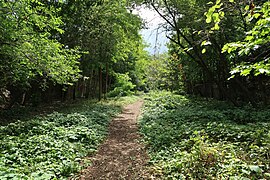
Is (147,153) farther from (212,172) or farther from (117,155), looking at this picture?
(212,172)

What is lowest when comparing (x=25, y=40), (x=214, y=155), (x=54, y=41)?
(x=214, y=155)

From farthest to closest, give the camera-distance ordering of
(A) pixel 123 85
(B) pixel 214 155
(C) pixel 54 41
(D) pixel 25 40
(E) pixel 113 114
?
(A) pixel 123 85 → (E) pixel 113 114 → (C) pixel 54 41 → (D) pixel 25 40 → (B) pixel 214 155

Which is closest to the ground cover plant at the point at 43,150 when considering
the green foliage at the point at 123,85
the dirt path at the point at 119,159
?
the dirt path at the point at 119,159

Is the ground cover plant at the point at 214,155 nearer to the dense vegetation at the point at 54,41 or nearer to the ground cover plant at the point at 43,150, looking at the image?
the ground cover plant at the point at 43,150

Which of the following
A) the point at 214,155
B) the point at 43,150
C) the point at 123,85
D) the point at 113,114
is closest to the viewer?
the point at 214,155

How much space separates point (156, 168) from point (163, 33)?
1012cm

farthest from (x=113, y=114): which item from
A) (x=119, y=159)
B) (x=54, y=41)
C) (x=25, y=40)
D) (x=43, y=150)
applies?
(x=43, y=150)

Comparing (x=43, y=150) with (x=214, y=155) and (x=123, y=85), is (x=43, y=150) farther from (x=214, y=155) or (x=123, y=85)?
(x=123, y=85)

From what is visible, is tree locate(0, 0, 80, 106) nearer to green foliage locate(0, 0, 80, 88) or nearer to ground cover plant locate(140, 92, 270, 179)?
green foliage locate(0, 0, 80, 88)

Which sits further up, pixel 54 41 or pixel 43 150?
pixel 54 41

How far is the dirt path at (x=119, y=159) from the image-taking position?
478 centimetres

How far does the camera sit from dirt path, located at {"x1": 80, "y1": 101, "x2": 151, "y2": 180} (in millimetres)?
4779

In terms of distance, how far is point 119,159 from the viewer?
5.80 m

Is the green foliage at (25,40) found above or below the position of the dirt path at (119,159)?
above
